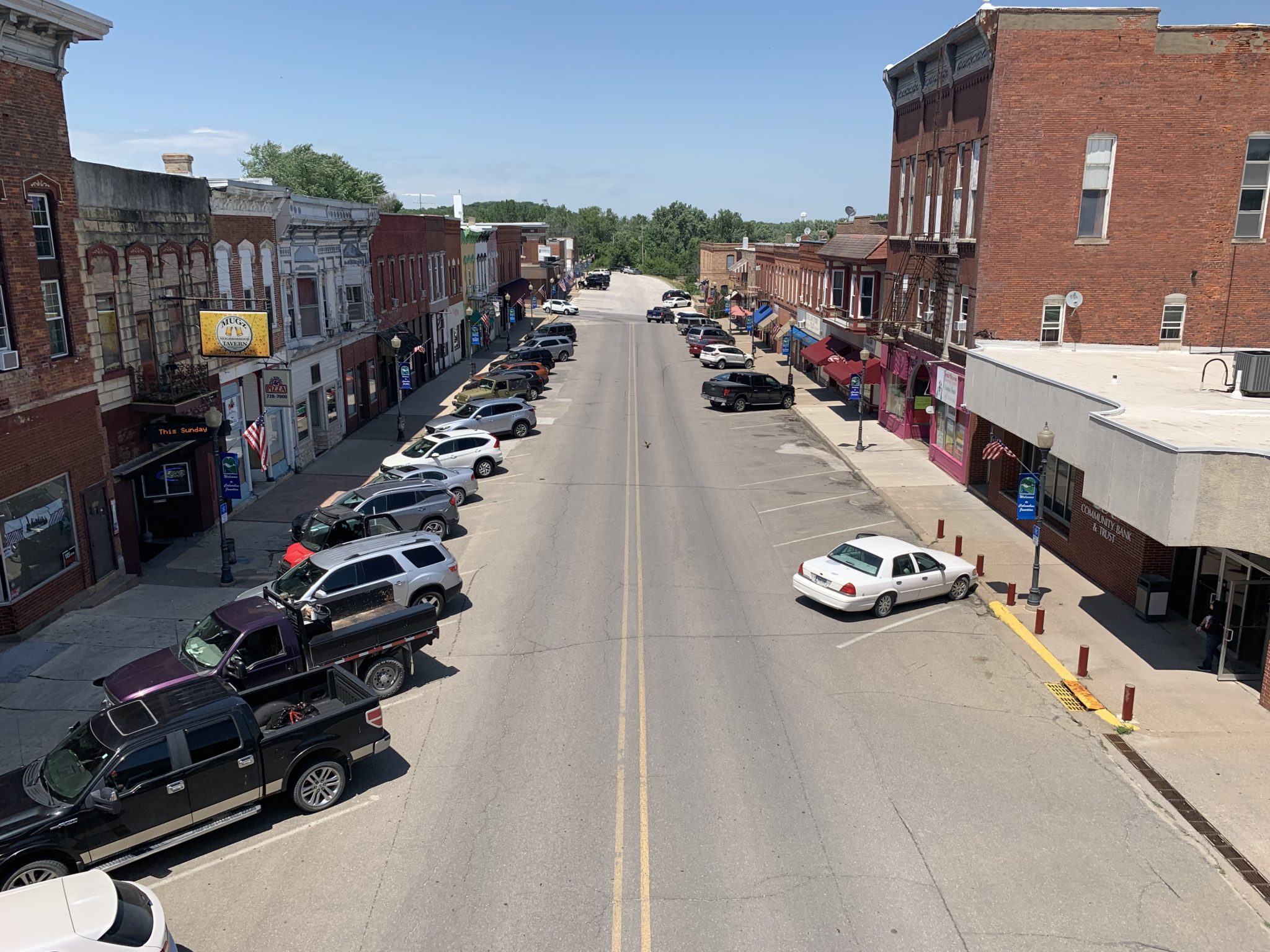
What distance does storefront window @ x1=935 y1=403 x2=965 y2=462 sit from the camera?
3203 cm

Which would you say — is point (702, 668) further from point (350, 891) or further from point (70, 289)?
point (70, 289)

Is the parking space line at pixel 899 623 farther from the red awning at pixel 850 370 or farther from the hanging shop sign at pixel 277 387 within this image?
the red awning at pixel 850 370

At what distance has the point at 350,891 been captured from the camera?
35.7 feet

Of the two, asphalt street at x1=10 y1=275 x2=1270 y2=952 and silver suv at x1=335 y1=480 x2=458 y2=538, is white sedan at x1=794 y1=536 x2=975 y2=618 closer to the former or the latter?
asphalt street at x1=10 y1=275 x2=1270 y2=952

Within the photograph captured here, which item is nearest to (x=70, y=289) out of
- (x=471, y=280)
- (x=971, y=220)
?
(x=971, y=220)

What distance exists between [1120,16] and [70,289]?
28.4m

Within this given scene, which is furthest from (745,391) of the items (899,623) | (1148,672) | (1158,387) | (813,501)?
(1148,672)

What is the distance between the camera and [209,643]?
15.2m

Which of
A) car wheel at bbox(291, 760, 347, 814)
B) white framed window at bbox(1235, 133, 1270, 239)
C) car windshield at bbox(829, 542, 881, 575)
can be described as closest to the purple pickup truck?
car wheel at bbox(291, 760, 347, 814)

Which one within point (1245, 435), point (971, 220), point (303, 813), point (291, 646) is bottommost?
point (303, 813)

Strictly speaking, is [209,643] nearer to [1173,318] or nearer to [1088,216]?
[1088,216]

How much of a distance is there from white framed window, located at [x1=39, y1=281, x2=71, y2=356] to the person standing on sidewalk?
900 inches

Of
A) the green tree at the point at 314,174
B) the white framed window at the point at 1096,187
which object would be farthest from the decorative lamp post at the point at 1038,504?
the green tree at the point at 314,174

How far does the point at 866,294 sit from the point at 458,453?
22089mm
